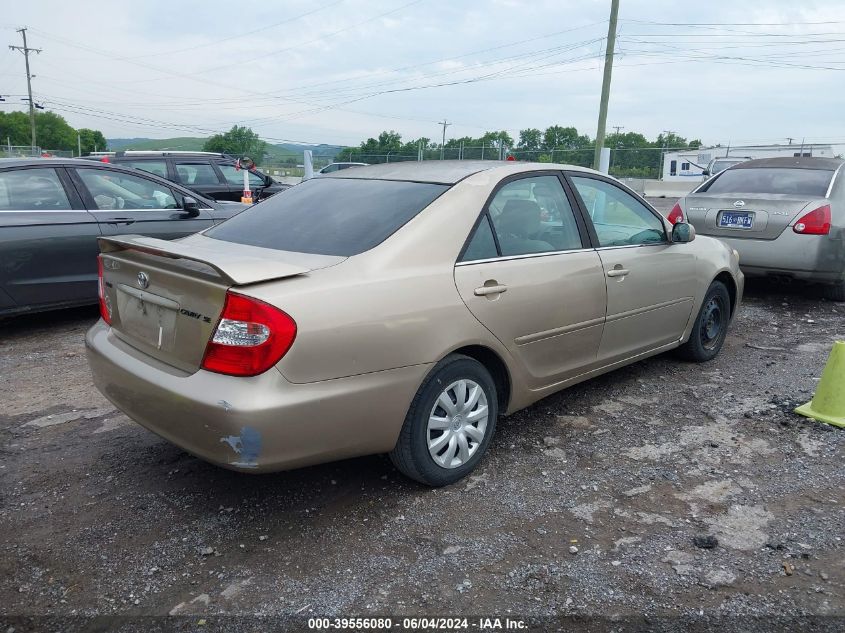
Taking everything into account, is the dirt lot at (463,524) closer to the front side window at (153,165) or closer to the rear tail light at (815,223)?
the rear tail light at (815,223)

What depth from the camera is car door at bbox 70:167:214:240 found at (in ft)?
20.0

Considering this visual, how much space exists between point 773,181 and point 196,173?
346 inches

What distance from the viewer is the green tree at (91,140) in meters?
94.2

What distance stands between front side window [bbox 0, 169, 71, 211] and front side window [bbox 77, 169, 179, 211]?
0.26m

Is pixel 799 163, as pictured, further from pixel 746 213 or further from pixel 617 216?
pixel 617 216

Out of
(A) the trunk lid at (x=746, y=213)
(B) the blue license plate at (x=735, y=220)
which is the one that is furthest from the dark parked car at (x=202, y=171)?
(B) the blue license plate at (x=735, y=220)

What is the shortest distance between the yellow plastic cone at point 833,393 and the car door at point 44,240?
565 cm

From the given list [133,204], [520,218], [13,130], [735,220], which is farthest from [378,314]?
[13,130]

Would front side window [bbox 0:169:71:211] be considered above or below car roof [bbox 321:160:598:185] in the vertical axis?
below

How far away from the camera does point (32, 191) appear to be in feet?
18.9

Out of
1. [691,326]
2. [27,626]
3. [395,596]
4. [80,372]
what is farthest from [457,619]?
[80,372]

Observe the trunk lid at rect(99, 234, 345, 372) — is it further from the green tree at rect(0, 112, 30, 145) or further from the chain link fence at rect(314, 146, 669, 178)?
the green tree at rect(0, 112, 30, 145)

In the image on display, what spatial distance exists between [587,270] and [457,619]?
2132 mm

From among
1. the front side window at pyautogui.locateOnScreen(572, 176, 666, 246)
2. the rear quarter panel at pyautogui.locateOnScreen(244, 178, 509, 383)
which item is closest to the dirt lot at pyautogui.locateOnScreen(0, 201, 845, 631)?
the rear quarter panel at pyautogui.locateOnScreen(244, 178, 509, 383)
